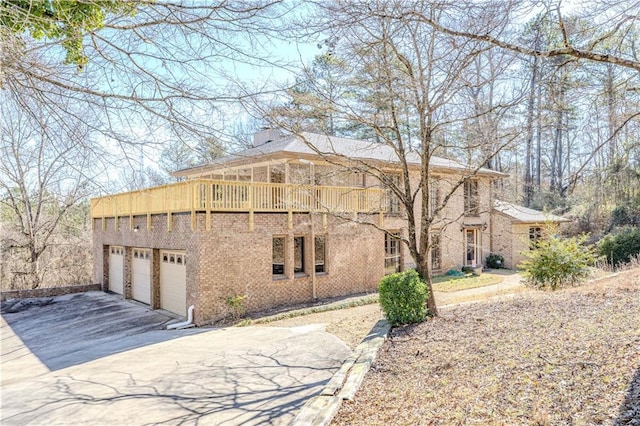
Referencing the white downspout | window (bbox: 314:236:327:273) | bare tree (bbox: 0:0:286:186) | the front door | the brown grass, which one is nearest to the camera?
bare tree (bbox: 0:0:286:186)

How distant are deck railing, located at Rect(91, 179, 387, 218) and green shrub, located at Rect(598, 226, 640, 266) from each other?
12.1m

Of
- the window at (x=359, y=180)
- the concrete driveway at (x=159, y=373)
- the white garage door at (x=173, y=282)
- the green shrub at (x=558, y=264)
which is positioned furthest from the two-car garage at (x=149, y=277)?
the green shrub at (x=558, y=264)

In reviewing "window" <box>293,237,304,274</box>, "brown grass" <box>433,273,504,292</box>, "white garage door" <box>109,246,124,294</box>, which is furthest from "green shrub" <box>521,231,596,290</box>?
"white garage door" <box>109,246,124,294</box>

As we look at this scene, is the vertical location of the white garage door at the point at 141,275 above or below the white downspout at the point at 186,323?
above

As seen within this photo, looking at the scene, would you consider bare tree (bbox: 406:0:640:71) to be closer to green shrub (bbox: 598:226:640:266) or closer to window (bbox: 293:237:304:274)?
window (bbox: 293:237:304:274)

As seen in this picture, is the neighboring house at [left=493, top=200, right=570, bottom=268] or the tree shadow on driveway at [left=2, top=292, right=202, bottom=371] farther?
the neighboring house at [left=493, top=200, right=570, bottom=268]

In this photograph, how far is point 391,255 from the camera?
18.1 meters

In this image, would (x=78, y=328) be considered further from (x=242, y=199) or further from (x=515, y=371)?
(x=515, y=371)

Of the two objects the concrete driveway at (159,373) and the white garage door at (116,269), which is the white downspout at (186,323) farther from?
the white garage door at (116,269)

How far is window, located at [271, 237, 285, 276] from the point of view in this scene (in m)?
14.1

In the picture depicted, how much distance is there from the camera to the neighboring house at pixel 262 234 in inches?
475

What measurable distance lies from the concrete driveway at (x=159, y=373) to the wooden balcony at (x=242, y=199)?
3.55 metres

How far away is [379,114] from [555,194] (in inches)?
1035

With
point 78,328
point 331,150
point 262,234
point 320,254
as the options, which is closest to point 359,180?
point 331,150
